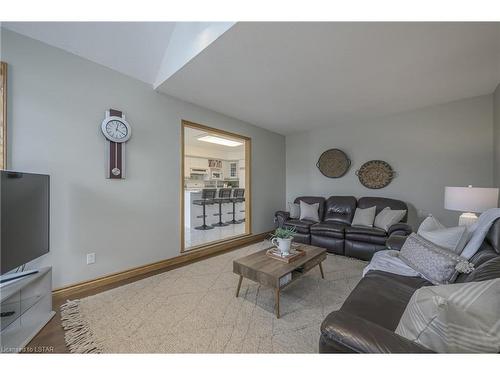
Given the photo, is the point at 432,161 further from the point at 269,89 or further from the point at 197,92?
the point at 197,92

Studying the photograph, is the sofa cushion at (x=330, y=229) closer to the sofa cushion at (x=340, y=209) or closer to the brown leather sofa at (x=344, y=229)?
the brown leather sofa at (x=344, y=229)

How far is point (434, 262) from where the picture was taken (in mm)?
1485

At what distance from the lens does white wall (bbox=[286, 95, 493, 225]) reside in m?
3.05

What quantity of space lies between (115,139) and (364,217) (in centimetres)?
384

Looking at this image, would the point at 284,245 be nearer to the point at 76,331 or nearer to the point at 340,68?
the point at 76,331

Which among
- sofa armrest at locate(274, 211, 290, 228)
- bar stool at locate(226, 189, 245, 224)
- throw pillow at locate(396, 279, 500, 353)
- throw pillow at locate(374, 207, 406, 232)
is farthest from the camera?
bar stool at locate(226, 189, 245, 224)

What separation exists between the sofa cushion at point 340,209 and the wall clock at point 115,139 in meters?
3.54

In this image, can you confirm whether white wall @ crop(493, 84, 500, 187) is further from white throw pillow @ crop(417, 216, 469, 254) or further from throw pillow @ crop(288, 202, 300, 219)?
throw pillow @ crop(288, 202, 300, 219)

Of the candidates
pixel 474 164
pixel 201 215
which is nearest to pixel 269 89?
pixel 474 164

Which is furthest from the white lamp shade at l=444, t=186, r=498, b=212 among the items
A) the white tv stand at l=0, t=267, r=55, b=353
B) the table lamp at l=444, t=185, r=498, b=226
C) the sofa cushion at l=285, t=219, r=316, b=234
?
the white tv stand at l=0, t=267, r=55, b=353

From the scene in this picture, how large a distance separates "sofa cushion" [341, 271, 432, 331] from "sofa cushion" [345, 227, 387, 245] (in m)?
1.49

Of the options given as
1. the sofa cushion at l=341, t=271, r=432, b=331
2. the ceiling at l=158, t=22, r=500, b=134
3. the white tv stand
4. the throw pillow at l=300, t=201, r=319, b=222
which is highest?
the ceiling at l=158, t=22, r=500, b=134

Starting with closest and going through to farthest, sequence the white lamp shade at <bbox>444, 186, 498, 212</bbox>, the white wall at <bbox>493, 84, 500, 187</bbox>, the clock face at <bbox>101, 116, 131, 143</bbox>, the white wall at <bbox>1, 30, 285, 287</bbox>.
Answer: the white wall at <bbox>1, 30, 285, 287</bbox> → the white lamp shade at <bbox>444, 186, 498, 212</bbox> → the clock face at <bbox>101, 116, 131, 143</bbox> → the white wall at <bbox>493, 84, 500, 187</bbox>

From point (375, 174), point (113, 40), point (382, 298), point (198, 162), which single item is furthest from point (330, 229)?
point (198, 162)
